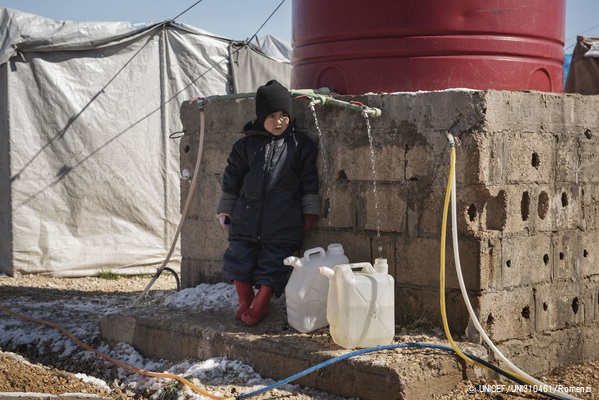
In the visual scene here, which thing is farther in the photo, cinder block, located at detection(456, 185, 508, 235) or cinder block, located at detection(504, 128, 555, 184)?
cinder block, located at detection(504, 128, 555, 184)

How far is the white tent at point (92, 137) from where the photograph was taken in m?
8.55

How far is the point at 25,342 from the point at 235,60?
16.7ft

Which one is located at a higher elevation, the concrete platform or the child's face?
the child's face

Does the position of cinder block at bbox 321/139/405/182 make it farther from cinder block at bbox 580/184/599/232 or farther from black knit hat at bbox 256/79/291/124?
cinder block at bbox 580/184/599/232

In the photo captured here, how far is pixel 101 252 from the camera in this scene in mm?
9039

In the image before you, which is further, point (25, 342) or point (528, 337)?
point (25, 342)

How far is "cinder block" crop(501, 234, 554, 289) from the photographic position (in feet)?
15.4

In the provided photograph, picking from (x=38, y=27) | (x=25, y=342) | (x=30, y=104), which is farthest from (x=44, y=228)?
(x=25, y=342)

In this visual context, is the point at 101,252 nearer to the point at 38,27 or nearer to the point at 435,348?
the point at 38,27

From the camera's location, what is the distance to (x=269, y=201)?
199 inches

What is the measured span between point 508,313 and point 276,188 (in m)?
1.56

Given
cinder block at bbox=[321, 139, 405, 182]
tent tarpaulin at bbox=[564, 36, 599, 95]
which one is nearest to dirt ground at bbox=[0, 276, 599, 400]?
cinder block at bbox=[321, 139, 405, 182]

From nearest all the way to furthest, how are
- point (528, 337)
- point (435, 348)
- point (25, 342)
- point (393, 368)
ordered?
point (393, 368) → point (435, 348) → point (528, 337) → point (25, 342)

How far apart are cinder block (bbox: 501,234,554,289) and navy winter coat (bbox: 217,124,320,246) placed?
1181 mm
